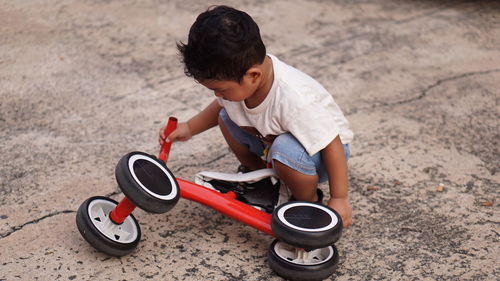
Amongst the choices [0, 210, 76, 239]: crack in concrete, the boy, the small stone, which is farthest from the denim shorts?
[0, 210, 76, 239]: crack in concrete

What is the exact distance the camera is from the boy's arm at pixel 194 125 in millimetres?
2404

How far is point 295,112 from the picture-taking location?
204 cm

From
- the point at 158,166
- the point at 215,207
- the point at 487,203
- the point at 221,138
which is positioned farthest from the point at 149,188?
the point at 487,203

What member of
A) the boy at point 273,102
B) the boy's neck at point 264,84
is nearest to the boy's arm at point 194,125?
the boy at point 273,102

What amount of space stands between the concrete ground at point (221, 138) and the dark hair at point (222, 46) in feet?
1.89

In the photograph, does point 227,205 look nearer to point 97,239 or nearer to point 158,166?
point 158,166

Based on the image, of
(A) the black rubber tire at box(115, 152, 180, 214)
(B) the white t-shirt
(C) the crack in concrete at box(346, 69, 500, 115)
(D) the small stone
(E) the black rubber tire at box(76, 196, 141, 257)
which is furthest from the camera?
(C) the crack in concrete at box(346, 69, 500, 115)

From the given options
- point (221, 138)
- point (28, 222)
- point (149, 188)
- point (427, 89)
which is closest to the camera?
point (149, 188)

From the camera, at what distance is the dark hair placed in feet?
6.16

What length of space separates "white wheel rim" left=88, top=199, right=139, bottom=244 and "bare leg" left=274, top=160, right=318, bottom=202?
1.65 feet

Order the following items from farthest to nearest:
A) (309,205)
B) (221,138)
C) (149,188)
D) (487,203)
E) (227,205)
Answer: (221,138)
(487,203)
(227,205)
(309,205)
(149,188)

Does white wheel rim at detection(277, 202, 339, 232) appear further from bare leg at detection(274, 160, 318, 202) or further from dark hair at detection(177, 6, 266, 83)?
dark hair at detection(177, 6, 266, 83)

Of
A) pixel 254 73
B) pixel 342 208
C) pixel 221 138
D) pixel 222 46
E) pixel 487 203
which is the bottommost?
pixel 221 138

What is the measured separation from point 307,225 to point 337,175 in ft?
Result: 0.85
